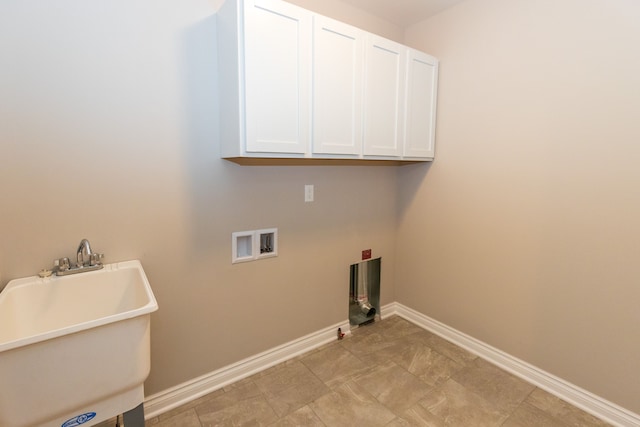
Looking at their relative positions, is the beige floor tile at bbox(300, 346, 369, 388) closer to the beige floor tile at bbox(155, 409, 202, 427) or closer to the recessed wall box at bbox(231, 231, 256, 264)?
the beige floor tile at bbox(155, 409, 202, 427)

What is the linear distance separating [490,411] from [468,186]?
1.39 meters

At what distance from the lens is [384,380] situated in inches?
78.5

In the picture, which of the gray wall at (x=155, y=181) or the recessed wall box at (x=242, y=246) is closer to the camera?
the gray wall at (x=155, y=181)

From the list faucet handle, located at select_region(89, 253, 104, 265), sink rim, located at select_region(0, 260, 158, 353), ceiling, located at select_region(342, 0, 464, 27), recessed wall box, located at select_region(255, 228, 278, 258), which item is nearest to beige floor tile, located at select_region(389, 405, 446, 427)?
recessed wall box, located at select_region(255, 228, 278, 258)

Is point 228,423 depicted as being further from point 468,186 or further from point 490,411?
point 468,186

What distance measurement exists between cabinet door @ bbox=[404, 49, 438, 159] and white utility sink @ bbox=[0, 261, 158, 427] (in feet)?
6.10

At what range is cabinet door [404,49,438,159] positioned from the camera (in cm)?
216

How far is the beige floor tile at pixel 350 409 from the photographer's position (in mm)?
1677

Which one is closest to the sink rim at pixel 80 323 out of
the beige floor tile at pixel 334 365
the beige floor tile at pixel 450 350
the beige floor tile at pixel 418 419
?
the beige floor tile at pixel 334 365

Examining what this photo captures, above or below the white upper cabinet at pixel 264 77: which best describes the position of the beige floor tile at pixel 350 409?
below

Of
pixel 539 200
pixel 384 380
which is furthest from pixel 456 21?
pixel 384 380

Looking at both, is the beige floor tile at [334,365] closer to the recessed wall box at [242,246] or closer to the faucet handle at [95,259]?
the recessed wall box at [242,246]

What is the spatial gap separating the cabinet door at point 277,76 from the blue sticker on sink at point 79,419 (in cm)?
118

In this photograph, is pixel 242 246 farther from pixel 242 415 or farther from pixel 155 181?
pixel 242 415
